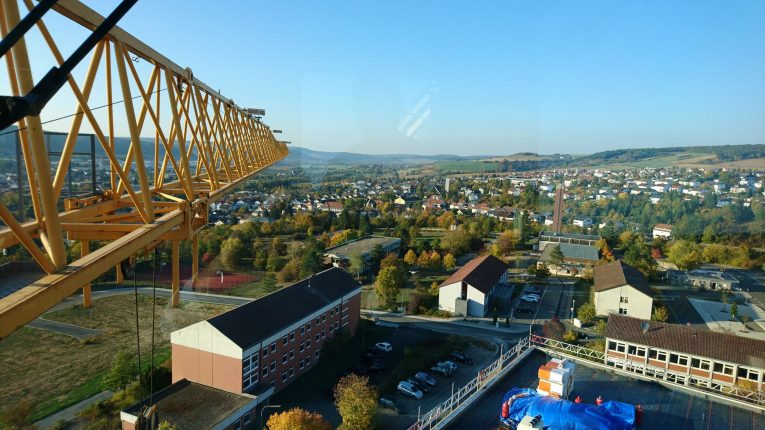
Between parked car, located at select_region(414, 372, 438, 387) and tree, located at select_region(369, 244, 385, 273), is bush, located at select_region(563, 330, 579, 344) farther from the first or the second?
tree, located at select_region(369, 244, 385, 273)

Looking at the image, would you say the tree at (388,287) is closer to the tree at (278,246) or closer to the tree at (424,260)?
the tree at (424,260)

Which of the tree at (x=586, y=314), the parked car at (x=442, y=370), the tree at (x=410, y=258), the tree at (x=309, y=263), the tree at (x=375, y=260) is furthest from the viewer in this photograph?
the tree at (x=410, y=258)

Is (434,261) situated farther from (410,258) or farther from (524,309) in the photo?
(524,309)

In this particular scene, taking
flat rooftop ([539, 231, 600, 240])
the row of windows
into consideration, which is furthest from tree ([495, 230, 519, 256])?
the row of windows

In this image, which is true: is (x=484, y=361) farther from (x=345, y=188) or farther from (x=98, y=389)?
(x=345, y=188)

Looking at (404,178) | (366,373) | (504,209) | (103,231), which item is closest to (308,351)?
(366,373)

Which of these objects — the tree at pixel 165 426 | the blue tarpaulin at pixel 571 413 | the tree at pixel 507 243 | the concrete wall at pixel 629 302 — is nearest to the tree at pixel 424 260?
the tree at pixel 507 243
